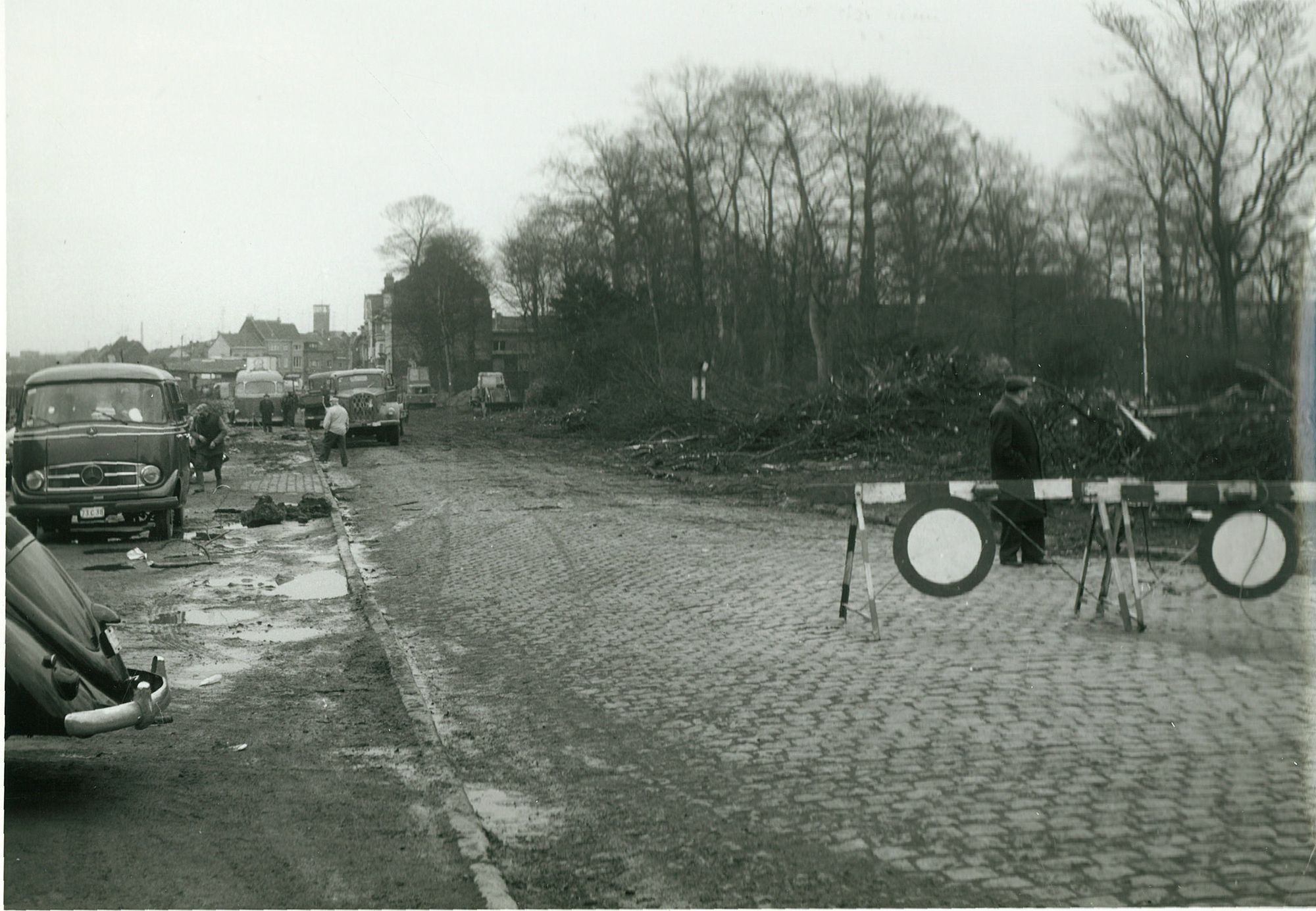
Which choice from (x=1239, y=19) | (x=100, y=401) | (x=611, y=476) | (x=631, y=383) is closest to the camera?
(x=1239, y=19)

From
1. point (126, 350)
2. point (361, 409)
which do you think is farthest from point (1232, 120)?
point (361, 409)

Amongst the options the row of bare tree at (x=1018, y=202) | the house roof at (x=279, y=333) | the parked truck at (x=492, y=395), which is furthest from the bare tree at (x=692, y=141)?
the parked truck at (x=492, y=395)

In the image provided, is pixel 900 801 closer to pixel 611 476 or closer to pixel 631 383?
→ pixel 611 476

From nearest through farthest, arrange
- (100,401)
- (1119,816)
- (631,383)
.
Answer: (1119,816), (100,401), (631,383)

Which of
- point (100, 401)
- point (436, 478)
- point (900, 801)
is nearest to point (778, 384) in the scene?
point (436, 478)

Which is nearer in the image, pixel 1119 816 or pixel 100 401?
pixel 1119 816

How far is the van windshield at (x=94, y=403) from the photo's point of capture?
14867 mm

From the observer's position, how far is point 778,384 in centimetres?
2647

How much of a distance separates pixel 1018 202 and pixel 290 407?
4567 cm

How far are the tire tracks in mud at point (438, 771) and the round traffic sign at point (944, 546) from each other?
10.1 ft

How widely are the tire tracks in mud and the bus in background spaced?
132ft

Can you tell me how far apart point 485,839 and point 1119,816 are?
2.38 m

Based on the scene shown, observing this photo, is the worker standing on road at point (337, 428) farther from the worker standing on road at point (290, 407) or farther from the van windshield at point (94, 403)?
the worker standing on road at point (290, 407)

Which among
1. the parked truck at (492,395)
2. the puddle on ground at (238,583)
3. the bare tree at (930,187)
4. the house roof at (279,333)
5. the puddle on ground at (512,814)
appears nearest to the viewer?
the puddle on ground at (512,814)
